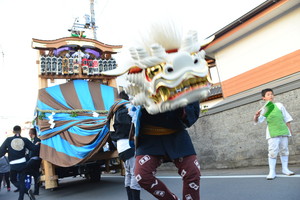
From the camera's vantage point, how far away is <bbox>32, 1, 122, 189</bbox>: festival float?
5.34m

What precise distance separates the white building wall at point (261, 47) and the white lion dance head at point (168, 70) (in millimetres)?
6434

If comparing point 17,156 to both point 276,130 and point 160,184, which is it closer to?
point 160,184

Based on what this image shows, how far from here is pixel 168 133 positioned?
2.22m

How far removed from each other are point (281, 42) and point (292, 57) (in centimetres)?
60

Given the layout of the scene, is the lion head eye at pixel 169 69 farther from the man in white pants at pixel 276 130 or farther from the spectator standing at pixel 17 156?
the spectator standing at pixel 17 156

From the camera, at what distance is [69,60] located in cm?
684

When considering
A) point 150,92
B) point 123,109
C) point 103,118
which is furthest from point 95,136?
point 150,92

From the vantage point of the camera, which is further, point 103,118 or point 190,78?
point 103,118

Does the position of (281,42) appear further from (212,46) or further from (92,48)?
(92,48)

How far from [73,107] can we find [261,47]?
6062 millimetres

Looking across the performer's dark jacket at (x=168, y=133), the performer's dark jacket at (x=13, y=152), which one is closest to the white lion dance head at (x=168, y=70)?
the performer's dark jacket at (x=168, y=133)

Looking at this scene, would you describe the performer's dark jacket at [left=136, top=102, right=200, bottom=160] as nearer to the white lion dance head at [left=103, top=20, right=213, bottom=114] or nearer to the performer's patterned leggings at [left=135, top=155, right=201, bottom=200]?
the performer's patterned leggings at [left=135, top=155, right=201, bottom=200]

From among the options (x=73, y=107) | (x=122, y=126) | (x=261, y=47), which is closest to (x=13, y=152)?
(x=73, y=107)

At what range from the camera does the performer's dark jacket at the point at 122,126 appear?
3422 mm
